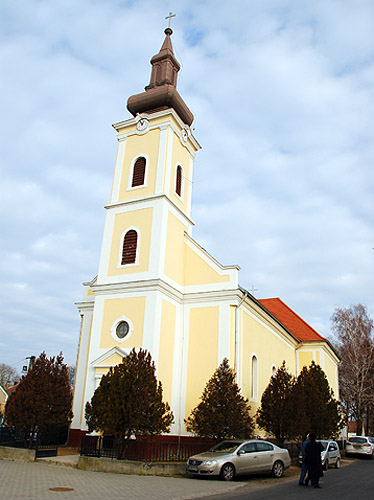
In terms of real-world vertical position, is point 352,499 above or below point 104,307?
below

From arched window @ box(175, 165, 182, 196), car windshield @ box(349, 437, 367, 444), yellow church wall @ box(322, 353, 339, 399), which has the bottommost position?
car windshield @ box(349, 437, 367, 444)

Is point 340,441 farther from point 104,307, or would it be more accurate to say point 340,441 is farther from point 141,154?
point 141,154

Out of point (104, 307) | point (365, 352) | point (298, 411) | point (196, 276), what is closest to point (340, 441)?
point (365, 352)

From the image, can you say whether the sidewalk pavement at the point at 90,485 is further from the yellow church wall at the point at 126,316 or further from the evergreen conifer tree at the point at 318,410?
the evergreen conifer tree at the point at 318,410

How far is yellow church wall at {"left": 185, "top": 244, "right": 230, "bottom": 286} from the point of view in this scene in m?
22.2

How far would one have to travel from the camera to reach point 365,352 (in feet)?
138

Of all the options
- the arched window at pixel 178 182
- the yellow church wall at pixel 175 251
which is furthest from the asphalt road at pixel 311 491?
the arched window at pixel 178 182

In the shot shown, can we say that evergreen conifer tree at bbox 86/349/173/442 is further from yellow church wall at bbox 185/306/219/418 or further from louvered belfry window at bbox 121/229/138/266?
louvered belfry window at bbox 121/229/138/266


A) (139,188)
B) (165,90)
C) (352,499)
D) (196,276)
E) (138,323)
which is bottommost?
(352,499)

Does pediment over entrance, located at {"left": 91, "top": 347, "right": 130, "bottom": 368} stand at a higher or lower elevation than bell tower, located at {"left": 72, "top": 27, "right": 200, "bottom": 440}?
lower

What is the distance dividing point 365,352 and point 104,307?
29.9 metres

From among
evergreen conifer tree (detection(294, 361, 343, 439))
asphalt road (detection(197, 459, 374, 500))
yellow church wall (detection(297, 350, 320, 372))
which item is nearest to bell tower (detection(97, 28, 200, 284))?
asphalt road (detection(197, 459, 374, 500))

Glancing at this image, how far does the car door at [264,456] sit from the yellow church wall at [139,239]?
959 cm

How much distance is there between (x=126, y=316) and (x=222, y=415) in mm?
6460
